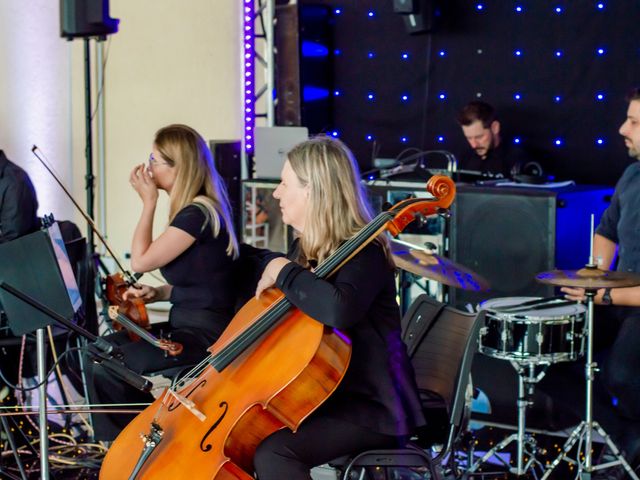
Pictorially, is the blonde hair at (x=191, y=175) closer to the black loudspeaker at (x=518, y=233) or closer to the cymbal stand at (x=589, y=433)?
the cymbal stand at (x=589, y=433)

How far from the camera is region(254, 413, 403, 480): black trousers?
105 inches

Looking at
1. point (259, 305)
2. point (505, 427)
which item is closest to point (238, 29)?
point (505, 427)

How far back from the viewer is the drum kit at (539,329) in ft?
11.6

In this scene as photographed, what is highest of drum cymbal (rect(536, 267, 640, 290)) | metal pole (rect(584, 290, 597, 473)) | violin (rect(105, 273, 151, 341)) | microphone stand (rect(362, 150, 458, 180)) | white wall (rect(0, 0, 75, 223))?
white wall (rect(0, 0, 75, 223))

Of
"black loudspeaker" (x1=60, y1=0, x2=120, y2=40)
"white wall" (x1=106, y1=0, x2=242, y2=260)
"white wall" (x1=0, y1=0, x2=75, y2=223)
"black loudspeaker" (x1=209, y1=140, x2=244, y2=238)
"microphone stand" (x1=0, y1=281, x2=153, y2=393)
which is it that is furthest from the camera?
"white wall" (x1=0, y1=0, x2=75, y2=223)

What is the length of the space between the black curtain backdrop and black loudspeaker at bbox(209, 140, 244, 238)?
0.55 meters

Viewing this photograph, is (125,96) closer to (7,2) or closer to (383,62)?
(7,2)

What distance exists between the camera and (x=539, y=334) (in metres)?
3.75

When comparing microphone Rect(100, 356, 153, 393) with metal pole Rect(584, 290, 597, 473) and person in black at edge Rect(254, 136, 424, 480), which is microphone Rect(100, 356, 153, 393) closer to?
person in black at edge Rect(254, 136, 424, 480)

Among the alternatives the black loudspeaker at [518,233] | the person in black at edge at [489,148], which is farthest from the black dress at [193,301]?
the person in black at edge at [489,148]

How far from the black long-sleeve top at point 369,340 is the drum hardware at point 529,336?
3.31 feet

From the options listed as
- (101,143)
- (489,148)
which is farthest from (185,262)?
(101,143)

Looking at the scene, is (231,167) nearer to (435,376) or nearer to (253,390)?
(435,376)

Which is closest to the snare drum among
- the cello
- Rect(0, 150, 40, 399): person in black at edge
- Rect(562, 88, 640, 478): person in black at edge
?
Rect(562, 88, 640, 478): person in black at edge
